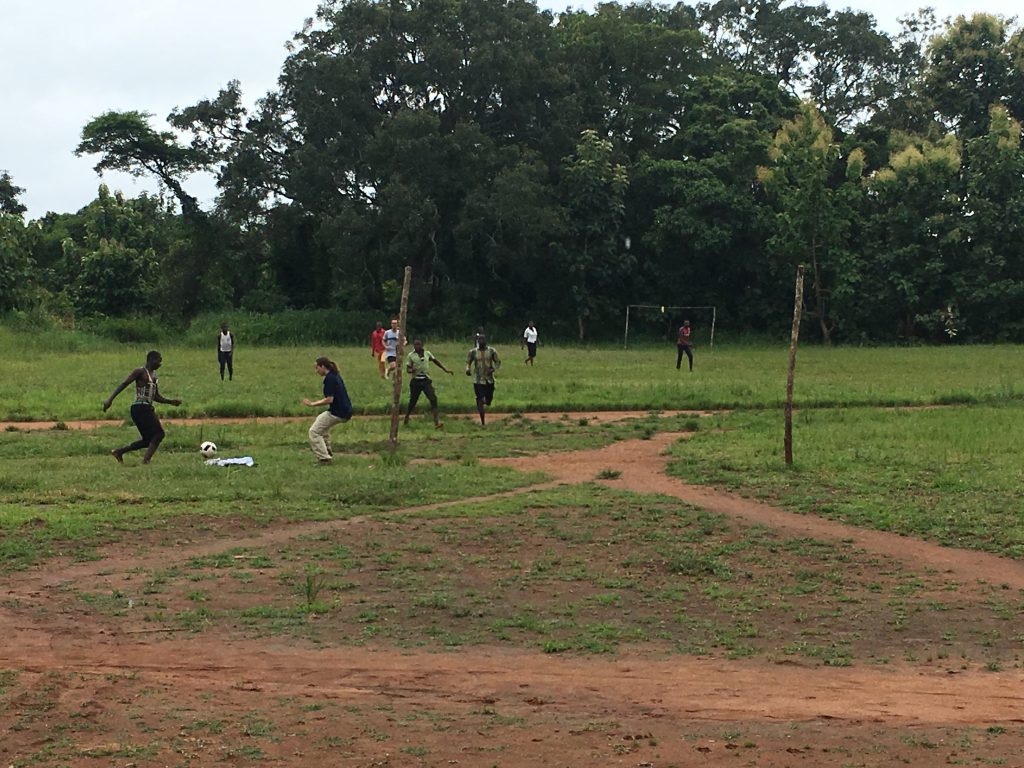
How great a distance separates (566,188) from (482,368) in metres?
35.5

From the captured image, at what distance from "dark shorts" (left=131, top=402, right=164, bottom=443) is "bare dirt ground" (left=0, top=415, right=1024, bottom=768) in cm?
735

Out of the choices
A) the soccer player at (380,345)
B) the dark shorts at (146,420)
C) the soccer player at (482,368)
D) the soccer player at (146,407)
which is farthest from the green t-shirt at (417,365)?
the soccer player at (380,345)

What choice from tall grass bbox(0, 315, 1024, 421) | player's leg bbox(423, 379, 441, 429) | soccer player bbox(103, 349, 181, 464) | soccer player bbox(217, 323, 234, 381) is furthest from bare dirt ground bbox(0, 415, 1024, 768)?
soccer player bbox(217, 323, 234, 381)

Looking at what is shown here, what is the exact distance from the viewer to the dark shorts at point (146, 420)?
17.0 meters

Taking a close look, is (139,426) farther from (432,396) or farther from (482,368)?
(482,368)

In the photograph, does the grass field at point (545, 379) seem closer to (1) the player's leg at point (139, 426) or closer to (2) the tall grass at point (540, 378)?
(2) the tall grass at point (540, 378)

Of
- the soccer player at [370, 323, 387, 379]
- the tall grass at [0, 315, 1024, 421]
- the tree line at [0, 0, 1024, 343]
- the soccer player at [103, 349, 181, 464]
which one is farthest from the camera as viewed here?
the tree line at [0, 0, 1024, 343]

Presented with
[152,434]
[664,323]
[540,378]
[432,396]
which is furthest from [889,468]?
[664,323]

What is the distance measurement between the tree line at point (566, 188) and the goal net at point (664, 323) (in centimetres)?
111

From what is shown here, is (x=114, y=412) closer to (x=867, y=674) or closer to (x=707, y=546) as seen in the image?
(x=707, y=546)

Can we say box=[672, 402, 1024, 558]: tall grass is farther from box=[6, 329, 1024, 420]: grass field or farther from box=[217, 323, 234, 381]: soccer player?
box=[217, 323, 234, 381]: soccer player

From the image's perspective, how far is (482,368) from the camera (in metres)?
22.3

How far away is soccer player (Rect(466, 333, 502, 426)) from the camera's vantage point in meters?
22.1

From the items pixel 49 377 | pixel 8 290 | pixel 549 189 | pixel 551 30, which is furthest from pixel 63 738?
pixel 551 30
